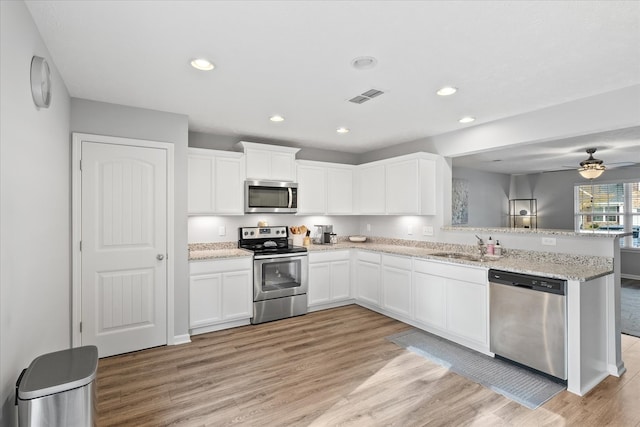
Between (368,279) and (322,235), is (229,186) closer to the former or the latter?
(322,235)

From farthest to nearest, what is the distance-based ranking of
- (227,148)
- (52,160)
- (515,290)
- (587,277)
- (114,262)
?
(227,148)
(114,262)
(515,290)
(587,277)
(52,160)

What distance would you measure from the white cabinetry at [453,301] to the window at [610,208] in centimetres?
499

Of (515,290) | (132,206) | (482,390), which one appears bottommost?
(482,390)

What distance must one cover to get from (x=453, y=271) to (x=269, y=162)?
8.86ft

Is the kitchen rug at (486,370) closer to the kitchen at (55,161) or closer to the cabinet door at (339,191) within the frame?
the kitchen at (55,161)

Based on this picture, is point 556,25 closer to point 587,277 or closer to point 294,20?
point 294,20

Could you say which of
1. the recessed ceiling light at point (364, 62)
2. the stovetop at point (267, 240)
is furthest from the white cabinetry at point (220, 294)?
the recessed ceiling light at point (364, 62)

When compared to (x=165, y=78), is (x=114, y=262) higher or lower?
lower

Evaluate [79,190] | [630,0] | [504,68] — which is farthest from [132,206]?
[630,0]

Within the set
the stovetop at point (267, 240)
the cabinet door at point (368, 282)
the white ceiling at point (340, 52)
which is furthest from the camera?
the cabinet door at point (368, 282)

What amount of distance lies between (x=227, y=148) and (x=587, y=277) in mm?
4157

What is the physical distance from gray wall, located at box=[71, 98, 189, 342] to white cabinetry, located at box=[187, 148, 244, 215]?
0.39m

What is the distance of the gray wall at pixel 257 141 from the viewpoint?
4.33 meters

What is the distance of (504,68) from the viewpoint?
2.40m
